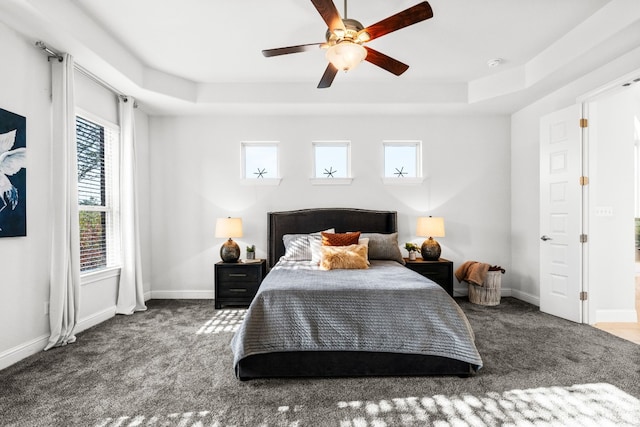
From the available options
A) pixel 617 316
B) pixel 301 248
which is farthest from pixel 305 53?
pixel 617 316

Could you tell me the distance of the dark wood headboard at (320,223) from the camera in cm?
464

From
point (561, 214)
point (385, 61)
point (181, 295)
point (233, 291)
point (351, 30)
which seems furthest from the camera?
point (181, 295)

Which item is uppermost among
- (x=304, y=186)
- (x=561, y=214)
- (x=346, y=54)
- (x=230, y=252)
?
(x=346, y=54)

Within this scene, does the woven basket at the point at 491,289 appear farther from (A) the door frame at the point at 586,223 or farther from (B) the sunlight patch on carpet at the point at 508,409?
(B) the sunlight patch on carpet at the point at 508,409

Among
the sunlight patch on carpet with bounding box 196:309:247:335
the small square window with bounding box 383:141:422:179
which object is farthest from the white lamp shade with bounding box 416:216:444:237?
the sunlight patch on carpet with bounding box 196:309:247:335

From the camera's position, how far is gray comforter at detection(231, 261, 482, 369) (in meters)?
2.29

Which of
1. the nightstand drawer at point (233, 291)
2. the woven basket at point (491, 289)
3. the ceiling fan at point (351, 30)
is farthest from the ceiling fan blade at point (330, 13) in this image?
the woven basket at point (491, 289)

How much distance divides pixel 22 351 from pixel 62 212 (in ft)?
3.85

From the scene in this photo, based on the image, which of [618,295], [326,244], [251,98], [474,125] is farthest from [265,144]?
[618,295]

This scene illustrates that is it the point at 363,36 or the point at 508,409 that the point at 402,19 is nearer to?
the point at 363,36

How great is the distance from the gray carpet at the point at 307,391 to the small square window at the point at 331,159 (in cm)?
271

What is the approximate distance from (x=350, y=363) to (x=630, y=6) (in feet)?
11.1

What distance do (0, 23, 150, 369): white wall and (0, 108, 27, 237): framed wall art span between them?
67mm

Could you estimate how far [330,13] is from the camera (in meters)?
2.12
